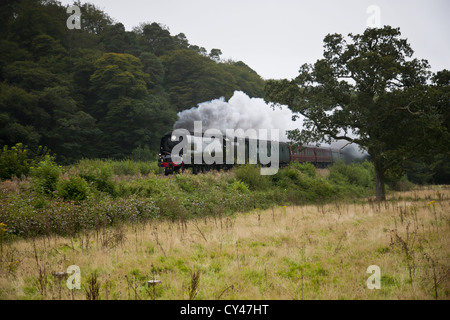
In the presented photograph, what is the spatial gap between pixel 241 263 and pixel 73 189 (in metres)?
7.76

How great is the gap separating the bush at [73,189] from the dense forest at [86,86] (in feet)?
64.0

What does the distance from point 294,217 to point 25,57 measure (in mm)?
33905

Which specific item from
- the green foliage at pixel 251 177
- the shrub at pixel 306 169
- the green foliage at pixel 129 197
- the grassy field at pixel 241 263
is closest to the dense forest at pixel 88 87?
the shrub at pixel 306 169

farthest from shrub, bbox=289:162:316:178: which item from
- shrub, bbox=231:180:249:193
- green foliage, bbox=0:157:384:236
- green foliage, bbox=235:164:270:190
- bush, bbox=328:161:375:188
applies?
shrub, bbox=231:180:249:193

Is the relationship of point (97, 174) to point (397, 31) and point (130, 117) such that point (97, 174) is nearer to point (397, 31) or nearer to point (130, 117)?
point (397, 31)

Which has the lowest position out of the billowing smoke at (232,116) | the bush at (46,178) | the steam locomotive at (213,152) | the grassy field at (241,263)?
the grassy field at (241,263)

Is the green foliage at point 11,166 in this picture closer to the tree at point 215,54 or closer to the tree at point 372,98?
the tree at point 372,98

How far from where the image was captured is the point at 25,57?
34.3 m

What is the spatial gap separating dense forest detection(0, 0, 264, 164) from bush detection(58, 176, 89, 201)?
19.5 metres

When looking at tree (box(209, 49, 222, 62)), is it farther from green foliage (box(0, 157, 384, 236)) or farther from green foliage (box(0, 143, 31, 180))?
green foliage (box(0, 143, 31, 180))

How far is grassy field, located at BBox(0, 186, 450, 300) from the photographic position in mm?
5121

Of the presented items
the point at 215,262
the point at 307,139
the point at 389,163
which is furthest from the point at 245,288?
the point at 389,163

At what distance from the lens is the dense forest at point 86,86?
1209 inches

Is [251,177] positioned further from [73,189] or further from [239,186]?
[73,189]
